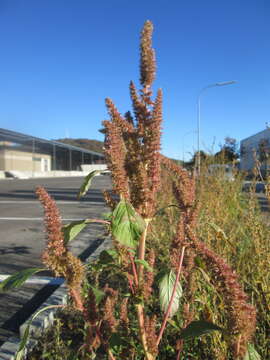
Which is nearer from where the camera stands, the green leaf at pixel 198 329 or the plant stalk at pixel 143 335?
the green leaf at pixel 198 329

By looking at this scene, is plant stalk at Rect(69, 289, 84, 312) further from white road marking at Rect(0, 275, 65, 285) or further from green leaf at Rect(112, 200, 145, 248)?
white road marking at Rect(0, 275, 65, 285)

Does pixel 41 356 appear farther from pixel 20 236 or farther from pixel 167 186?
pixel 20 236

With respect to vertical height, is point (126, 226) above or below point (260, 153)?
below

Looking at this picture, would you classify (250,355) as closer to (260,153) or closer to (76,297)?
(76,297)

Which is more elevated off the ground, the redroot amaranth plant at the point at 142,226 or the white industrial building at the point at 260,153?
the white industrial building at the point at 260,153

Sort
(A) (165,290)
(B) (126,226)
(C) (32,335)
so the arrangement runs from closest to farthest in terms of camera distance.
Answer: (B) (126,226)
(A) (165,290)
(C) (32,335)

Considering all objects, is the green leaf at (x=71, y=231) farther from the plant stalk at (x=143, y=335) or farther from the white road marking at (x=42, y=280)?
the white road marking at (x=42, y=280)

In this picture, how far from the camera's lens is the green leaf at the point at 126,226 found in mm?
802

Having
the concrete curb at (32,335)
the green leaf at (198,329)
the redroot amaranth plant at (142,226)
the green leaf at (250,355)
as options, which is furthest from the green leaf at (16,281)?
the concrete curb at (32,335)

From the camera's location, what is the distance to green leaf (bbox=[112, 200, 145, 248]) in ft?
2.63

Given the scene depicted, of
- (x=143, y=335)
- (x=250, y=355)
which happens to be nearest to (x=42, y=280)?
(x=143, y=335)

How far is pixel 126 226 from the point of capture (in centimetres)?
82

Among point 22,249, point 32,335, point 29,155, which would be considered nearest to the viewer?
point 32,335

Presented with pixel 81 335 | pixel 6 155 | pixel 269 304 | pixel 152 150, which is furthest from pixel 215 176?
pixel 6 155
